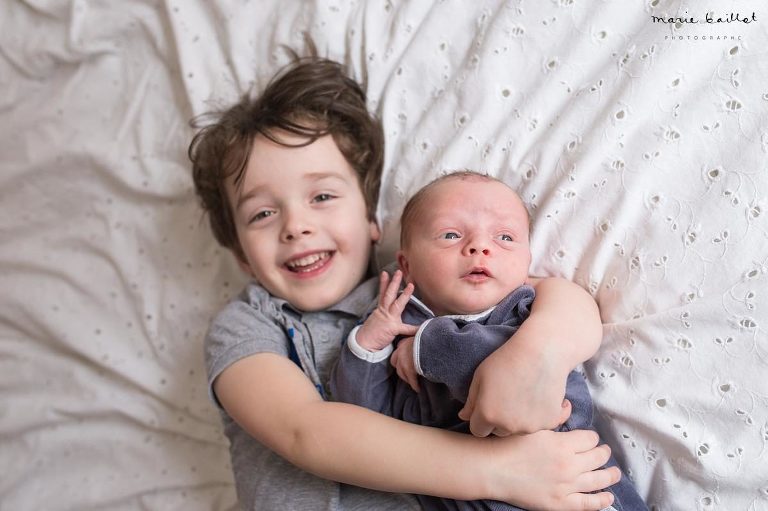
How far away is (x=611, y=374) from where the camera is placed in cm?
103

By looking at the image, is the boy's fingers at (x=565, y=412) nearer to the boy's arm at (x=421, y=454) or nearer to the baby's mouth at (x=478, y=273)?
the boy's arm at (x=421, y=454)

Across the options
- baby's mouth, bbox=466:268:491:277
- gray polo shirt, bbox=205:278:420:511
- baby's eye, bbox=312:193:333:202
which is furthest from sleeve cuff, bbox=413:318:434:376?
baby's eye, bbox=312:193:333:202

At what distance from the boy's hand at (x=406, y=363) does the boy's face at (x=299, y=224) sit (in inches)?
9.0

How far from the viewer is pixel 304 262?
1.22 m

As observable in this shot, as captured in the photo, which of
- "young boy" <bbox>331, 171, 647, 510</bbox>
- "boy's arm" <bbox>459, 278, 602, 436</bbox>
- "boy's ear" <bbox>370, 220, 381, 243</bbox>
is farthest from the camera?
"boy's ear" <bbox>370, 220, 381, 243</bbox>

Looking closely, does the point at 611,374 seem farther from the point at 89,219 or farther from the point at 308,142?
the point at 89,219

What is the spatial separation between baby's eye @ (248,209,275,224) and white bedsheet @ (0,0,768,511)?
23cm

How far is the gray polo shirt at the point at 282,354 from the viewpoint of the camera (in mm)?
1103

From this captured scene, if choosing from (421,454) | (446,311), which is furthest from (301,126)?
(421,454)

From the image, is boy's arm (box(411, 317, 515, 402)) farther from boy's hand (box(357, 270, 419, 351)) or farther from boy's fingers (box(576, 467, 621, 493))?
boy's fingers (box(576, 467, 621, 493))

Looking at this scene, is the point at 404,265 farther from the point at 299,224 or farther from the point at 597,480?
the point at 597,480

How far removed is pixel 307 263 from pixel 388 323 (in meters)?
0.26

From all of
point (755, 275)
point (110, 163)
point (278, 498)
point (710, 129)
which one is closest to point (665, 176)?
point (710, 129)

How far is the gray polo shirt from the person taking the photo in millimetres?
1103
